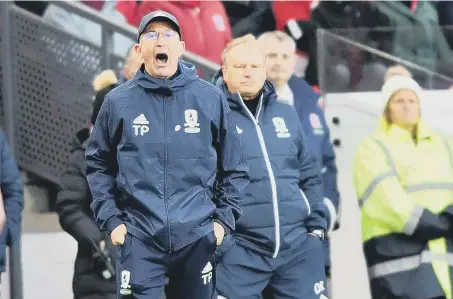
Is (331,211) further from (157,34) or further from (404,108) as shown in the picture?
(157,34)

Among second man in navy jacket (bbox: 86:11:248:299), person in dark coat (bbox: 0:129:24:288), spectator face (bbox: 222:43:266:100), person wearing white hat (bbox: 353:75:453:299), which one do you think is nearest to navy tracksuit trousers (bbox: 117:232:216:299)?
second man in navy jacket (bbox: 86:11:248:299)

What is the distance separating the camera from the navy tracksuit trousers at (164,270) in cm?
560

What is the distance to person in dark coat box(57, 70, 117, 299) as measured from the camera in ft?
24.9

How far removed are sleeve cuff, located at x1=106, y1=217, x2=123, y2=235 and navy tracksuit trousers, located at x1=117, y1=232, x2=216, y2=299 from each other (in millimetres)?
70

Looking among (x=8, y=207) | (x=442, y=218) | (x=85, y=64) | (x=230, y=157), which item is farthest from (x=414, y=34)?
(x=230, y=157)

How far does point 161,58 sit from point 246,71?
1106mm

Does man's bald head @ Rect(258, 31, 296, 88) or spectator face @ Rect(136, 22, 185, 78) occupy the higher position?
man's bald head @ Rect(258, 31, 296, 88)

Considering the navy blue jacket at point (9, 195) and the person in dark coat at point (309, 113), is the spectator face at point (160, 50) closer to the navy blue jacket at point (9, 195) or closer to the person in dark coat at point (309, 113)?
the navy blue jacket at point (9, 195)

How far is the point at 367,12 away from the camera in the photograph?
37.0ft

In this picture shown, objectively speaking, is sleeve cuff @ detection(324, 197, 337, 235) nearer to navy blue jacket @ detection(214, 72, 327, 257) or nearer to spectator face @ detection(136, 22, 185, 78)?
navy blue jacket @ detection(214, 72, 327, 257)

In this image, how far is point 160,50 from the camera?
569 centimetres

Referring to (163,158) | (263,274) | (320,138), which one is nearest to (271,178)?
(263,274)

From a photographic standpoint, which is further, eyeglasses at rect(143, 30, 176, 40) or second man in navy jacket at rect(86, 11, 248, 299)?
eyeglasses at rect(143, 30, 176, 40)

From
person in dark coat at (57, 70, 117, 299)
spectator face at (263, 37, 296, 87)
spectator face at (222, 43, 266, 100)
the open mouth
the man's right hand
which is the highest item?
spectator face at (263, 37, 296, 87)
